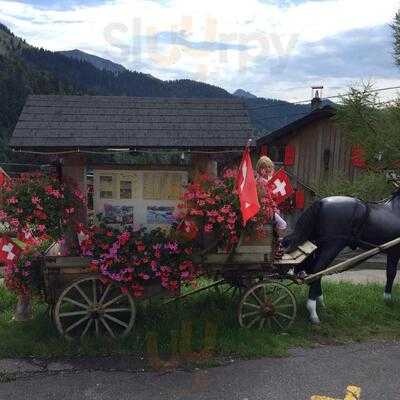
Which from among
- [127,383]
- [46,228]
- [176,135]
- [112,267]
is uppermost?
[176,135]

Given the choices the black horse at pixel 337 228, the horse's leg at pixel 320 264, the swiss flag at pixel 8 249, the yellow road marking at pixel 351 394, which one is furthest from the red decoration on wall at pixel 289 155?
the yellow road marking at pixel 351 394

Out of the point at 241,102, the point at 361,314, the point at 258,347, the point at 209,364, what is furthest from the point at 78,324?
the point at 361,314

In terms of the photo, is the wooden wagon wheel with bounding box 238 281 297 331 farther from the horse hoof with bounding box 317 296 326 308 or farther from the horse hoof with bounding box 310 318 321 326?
the horse hoof with bounding box 317 296 326 308

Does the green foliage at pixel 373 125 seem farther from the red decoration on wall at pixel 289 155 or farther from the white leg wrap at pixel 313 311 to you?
the red decoration on wall at pixel 289 155

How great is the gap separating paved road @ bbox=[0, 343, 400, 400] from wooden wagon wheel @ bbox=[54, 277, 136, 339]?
0.76 m

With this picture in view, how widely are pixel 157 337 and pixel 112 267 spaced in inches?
41.0

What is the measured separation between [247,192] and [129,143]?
1.46m

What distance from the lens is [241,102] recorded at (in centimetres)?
671

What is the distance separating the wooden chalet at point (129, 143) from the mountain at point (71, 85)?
27874 millimetres

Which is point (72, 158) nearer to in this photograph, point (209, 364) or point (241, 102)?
point (241, 102)

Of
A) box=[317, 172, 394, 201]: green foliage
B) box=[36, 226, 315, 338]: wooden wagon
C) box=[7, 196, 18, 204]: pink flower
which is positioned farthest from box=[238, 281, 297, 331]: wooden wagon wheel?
box=[317, 172, 394, 201]: green foliage

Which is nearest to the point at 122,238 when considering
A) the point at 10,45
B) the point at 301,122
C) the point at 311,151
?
the point at 301,122

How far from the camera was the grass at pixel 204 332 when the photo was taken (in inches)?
224

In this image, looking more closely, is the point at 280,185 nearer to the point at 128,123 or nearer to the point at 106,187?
the point at 128,123
